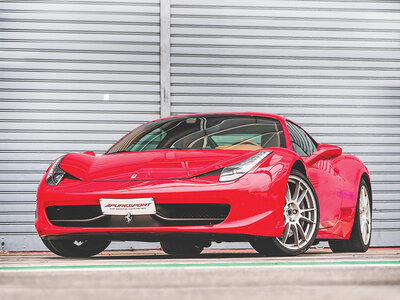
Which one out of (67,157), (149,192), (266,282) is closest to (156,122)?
(67,157)

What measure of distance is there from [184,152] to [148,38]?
4.37m

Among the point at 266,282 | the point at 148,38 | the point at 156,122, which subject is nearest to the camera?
the point at 266,282

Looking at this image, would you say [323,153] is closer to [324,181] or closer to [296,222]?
[324,181]

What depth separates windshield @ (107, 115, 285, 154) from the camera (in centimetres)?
531

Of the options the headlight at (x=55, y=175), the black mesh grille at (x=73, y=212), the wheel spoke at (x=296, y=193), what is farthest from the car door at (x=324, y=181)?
the headlight at (x=55, y=175)

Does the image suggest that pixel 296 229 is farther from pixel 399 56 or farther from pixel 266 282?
pixel 399 56

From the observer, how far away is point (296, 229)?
15.8ft

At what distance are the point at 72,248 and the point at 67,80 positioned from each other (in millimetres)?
4016

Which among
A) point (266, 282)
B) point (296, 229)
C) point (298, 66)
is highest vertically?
point (298, 66)

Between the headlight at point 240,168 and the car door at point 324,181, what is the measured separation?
816 mm

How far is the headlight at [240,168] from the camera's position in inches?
173

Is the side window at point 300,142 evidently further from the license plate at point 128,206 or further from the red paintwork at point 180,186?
the license plate at point 128,206

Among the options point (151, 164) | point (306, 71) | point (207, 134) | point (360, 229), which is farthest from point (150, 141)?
point (306, 71)

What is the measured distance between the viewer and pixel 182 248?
6316mm
